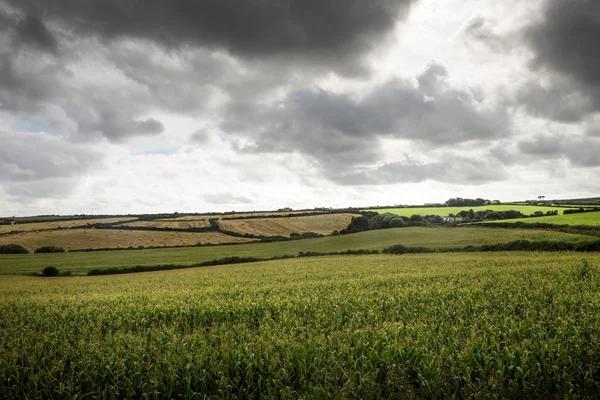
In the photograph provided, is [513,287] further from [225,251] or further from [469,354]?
[225,251]

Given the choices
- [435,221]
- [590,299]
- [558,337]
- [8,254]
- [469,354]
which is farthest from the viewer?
[435,221]

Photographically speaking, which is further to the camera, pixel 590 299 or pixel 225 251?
pixel 225 251

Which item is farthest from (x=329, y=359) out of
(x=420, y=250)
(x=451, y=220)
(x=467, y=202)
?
(x=467, y=202)

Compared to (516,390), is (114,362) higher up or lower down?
higher up

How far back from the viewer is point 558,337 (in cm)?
873

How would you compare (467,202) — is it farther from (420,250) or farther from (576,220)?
(420,250)

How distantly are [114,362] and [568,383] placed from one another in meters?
9.65

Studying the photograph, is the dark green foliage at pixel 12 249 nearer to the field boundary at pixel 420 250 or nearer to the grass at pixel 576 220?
the field boundary at pixel 420 250

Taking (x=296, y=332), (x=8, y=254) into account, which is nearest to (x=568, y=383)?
(x=296, y=332)

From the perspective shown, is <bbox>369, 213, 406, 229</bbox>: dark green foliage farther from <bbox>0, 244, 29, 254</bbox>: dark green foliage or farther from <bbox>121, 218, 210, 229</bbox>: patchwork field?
<bbox>0, 244, 29, 254</bbox>: dark green foliage

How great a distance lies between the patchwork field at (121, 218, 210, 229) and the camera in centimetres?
8786

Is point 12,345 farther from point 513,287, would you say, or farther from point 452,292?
point 513,287

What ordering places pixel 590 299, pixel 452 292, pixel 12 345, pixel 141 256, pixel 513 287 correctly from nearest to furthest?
pixel 12 345, pixel 590 299, pixel 452 292, pixel 513 287, pixel 141 256

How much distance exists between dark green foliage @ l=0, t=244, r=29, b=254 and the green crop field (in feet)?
2.92
